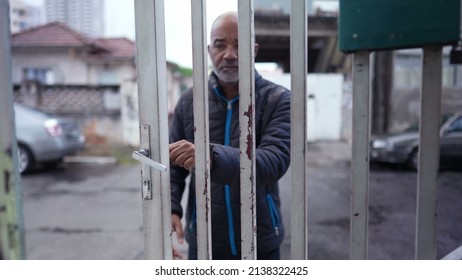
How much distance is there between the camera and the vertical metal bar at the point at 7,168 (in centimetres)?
97

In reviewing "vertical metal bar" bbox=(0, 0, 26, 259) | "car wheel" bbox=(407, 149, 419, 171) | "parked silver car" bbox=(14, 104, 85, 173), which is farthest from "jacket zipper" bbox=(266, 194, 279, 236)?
"parked silver car" bbox=(14, 104, 85, 173)

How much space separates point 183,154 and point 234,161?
15cm

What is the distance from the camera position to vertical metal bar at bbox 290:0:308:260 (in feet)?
3.57

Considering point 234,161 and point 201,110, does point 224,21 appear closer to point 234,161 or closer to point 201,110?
point 201,110

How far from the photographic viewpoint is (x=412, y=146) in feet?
24.6

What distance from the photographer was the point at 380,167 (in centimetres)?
807


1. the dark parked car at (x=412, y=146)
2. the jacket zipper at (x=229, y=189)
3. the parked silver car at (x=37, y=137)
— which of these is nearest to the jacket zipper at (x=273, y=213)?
the jacket zipper at (x=229, y=189)

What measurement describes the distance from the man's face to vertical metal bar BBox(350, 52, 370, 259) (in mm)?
410

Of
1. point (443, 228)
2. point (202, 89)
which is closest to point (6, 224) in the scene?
point (202, 89)

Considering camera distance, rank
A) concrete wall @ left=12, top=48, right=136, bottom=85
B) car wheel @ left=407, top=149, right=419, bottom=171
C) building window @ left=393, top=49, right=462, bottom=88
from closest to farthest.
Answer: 1. car wheel @ left=407, top=149, right=419, bottom=171
2. building window @ left=393, top=49, right=462, bottom=88
3. concrete wall @ left=12, top=48, right=136, bottom=85

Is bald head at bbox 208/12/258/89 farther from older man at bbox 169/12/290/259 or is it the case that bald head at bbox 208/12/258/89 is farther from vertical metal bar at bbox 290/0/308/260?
vertical metal bar at bbox 290/0/308/260

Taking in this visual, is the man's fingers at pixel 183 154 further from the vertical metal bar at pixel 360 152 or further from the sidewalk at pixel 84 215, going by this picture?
the sidewalk at pixel 84 215

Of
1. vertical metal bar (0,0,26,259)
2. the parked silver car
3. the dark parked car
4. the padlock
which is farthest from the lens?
the parked silver car
